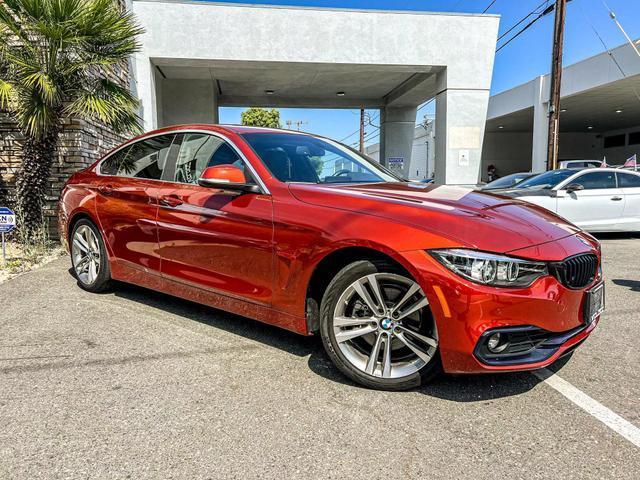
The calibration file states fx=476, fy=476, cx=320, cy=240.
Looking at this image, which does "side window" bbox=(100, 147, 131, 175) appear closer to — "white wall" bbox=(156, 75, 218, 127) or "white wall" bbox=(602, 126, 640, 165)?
"white wall" bbox=(156, 75, 218, 127)

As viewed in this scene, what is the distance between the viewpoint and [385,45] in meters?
12.2

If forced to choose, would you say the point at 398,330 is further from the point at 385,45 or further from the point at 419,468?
the point at 385,45

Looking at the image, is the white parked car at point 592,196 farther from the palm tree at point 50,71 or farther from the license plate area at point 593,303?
the palm tree at point 50,71

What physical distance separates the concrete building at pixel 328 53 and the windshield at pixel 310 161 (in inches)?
347

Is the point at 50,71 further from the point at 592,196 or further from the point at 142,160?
the point at 592,196

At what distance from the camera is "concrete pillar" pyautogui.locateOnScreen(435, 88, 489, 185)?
510 inches

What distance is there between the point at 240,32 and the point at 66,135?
5475 mm

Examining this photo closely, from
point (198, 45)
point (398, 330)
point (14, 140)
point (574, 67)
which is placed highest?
point (574, 67)

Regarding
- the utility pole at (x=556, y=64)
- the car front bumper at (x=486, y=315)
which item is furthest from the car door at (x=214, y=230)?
the utility pole at (x=556, y=64)

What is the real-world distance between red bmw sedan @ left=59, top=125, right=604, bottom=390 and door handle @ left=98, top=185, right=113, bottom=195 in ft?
1.21

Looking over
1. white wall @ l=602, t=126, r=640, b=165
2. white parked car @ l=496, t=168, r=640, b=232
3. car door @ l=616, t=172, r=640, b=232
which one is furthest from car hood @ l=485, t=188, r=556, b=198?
white wall @ l=602, t=126, r=640, b=165

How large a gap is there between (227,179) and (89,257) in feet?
7.67

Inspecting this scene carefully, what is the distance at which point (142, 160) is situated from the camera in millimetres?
4234

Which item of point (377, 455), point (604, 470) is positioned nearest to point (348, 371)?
point (377, 455)
